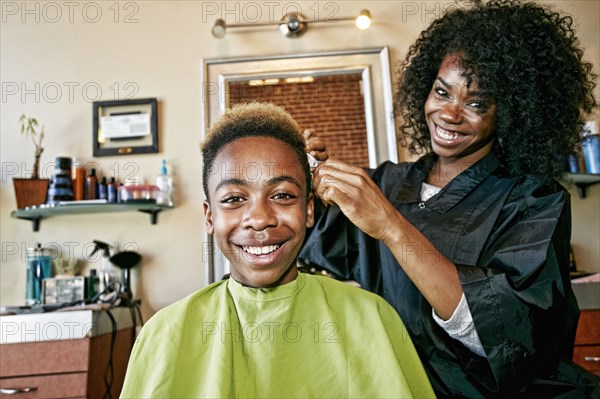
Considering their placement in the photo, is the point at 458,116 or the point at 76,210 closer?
the point at 458,116

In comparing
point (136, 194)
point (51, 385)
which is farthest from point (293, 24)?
point (51, 385)

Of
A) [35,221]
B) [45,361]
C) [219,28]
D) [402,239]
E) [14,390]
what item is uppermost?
[219,28]

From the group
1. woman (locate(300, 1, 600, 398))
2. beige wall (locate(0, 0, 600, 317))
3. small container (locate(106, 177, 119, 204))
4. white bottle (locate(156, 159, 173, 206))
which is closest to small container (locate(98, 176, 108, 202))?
small container (locate(106, 177, 119, 204))

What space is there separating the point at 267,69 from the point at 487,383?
2.06m

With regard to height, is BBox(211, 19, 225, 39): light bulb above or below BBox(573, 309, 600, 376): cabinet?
above

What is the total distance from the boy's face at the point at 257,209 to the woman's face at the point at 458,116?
45 cm

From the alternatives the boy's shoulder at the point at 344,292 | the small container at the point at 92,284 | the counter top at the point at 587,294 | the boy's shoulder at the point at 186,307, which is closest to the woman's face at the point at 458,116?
the boy's shoulder at the point at 344,292

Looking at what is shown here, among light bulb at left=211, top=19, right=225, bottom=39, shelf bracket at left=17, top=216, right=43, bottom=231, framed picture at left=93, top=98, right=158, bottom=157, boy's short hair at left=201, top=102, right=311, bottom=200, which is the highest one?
light bulb at left=211, top=19, right=225, bottom=39

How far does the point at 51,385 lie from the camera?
198 cm

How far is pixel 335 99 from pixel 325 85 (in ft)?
0.34

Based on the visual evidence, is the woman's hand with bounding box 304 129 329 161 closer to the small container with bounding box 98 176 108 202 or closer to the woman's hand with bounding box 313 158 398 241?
the woman's hand with bounding box 313 158 398 241

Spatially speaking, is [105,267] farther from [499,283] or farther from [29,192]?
[499,283]

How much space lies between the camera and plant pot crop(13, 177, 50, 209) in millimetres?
2605

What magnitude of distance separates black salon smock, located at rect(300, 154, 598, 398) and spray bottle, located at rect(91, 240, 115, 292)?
5.27 feet
